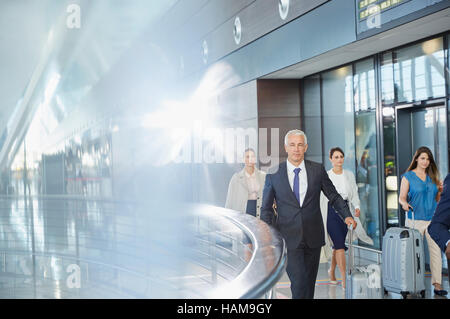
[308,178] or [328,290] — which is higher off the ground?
[308,178]

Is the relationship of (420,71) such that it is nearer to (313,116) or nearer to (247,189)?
(247,189)

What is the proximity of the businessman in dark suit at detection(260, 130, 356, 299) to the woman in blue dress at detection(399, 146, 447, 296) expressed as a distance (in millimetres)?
2526

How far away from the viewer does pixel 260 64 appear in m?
10.8

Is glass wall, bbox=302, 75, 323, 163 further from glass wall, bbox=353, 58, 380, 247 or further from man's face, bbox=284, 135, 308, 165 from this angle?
man's face, bbox=284, 135, 308, 165

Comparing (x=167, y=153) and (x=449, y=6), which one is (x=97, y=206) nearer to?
(x=449, y=6)

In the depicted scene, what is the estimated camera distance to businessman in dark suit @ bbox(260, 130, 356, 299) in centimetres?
414

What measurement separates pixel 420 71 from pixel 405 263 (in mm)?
3108

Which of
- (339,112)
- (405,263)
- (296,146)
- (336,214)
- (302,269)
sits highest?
(339,112)

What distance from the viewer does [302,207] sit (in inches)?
164

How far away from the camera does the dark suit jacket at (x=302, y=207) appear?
13.6 ft

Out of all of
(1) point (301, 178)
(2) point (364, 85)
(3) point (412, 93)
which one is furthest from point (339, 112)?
(1) point (301, 178)

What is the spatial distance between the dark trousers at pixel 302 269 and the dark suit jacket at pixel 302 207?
64mm
